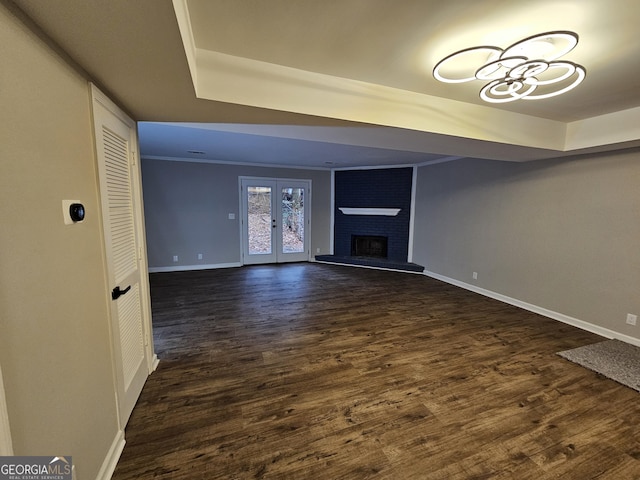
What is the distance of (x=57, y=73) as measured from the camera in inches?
44.4

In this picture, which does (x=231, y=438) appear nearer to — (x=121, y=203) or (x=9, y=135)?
(x=121, y=203)

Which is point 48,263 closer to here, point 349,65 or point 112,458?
point 112,458

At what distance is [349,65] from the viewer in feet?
6.23

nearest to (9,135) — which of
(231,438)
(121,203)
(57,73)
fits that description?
(57,73)

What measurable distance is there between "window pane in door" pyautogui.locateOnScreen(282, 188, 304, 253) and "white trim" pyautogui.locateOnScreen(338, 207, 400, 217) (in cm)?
107

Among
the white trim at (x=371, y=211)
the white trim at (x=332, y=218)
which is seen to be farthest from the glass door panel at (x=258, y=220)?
the white trim at (x=371, y=211)

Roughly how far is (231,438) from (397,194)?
Result: 18.5 ft

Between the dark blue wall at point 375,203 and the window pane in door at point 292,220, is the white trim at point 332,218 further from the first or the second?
the window pane in door at point 292,220

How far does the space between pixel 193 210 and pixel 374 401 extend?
526 centimetres

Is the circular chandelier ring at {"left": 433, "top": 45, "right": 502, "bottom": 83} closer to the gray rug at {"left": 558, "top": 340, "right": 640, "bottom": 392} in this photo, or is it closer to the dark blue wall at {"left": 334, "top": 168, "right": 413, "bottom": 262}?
the gray rug at {"left": 558, "top": 340, "right": 640, "bottom": 392}

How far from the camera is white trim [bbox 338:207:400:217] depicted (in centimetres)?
631

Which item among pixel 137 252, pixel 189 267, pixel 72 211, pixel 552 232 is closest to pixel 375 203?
pixel 552 232

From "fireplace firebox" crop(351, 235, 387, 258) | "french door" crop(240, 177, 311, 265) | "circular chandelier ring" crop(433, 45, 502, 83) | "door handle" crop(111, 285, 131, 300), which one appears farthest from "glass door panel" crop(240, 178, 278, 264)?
"circular chandelier ring" crop(433, 45, 502, 83)

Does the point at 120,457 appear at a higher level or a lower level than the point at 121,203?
lower
